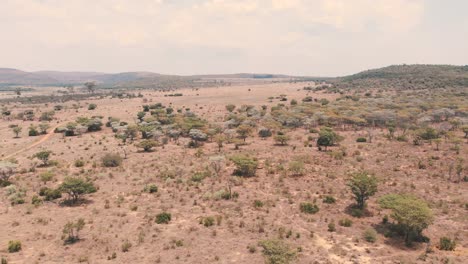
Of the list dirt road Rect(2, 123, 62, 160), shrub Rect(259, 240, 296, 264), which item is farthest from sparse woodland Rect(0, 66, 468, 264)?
dirt road Rect(2, 123, 62, 160)

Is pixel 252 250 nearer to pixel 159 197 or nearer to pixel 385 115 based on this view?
pixel 159 197

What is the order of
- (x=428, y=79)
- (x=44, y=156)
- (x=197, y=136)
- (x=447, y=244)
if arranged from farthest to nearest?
(x=428, y=79), (x=197, y=136), (x=44, y=156), (x=447, y=244)

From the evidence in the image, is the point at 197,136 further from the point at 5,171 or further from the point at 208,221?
the point at 208,221

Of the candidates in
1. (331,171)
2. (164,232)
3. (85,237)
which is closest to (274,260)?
(164,232)

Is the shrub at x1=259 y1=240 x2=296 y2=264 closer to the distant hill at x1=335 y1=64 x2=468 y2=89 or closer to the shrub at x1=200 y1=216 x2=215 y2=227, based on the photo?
the shrub at x1=200 y1=216 x2=215 y2=227

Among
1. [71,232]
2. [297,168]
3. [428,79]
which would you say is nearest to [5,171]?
[71,232]

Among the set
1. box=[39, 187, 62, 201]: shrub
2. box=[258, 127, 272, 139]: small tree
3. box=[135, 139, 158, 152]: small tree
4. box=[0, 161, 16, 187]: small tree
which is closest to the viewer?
box=[39, 187, 62, 201]: shrub

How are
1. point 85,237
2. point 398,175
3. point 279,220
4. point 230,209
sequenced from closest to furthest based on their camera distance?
1. point 85,237
2. point 279,220
3. point 230,209
4. point 398,175
